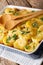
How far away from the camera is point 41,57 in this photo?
1.00m

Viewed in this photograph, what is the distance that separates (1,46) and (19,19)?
20 centimetres

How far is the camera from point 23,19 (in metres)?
1.18

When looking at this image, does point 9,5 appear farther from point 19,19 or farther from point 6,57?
point 6,57

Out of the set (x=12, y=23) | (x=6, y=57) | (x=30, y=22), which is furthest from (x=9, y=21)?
(x=6, y=57)

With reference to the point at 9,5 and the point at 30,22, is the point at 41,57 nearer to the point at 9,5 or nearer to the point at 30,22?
the point at 30,22

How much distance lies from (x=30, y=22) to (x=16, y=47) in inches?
6.6

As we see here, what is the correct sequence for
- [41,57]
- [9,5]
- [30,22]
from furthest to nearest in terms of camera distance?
1. [9,5]
2. [30,22]
3. [41,57]

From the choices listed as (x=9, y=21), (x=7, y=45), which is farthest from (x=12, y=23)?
(x=7, y=45)

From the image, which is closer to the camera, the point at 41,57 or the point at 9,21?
the point at 41,57

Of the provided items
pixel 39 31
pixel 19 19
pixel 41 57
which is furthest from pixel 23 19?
pixel 41 57

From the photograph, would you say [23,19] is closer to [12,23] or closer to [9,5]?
[12,23]

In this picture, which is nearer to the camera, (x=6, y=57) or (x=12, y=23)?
(x=6, y=57)

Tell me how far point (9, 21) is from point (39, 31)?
224 millimetres

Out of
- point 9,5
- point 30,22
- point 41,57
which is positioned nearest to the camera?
point 41,57
